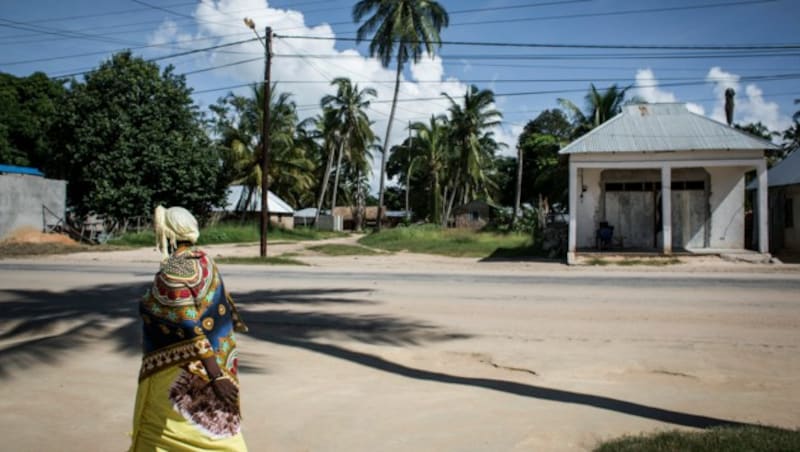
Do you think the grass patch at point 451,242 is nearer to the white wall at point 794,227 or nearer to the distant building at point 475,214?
the white wall at point 794,227

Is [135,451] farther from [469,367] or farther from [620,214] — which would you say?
[620,214]

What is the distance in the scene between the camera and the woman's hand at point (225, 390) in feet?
9.97

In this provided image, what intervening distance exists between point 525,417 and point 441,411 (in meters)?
0.69

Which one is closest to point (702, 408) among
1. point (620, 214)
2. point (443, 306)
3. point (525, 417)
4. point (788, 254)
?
point (525, 417)

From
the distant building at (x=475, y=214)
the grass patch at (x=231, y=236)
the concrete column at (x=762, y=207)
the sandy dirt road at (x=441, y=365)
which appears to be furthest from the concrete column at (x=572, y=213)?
the distant building at (x=475, y=214)

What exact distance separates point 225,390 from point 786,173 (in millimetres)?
26459

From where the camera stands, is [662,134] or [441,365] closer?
[441,365]

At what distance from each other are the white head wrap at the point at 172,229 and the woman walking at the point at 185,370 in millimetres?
153

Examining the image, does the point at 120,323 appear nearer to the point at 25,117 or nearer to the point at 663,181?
the point at 663,181

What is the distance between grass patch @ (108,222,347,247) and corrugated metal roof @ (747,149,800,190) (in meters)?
26.0

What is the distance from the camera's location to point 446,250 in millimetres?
26359

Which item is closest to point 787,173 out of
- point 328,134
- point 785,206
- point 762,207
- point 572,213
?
point 785,206

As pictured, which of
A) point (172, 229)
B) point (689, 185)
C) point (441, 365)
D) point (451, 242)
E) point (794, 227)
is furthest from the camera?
point (451, 242)

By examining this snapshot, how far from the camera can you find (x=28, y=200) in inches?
1162
